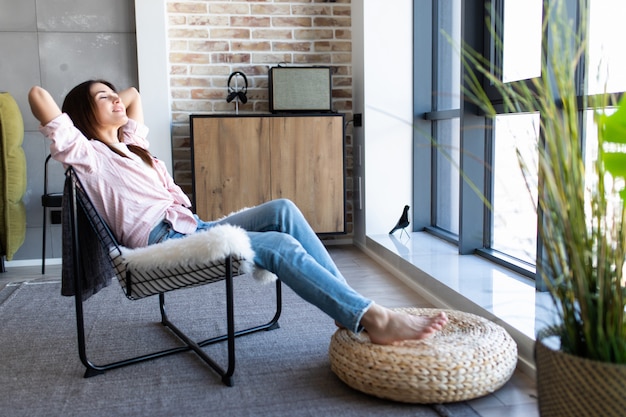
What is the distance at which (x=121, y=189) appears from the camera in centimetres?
230

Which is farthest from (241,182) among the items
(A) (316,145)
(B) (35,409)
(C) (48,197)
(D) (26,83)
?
(B) (35,409)

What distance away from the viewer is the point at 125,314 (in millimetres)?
2947

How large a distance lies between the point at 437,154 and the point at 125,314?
7.33 feet

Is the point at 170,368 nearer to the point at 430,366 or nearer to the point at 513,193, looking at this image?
the point at 430,366

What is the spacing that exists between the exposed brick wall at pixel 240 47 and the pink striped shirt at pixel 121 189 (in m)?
1.95

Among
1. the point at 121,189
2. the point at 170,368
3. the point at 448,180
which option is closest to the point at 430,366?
the point at 170,368

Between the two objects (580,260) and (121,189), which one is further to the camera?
(121,189)

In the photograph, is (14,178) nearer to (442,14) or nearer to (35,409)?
(35,409)

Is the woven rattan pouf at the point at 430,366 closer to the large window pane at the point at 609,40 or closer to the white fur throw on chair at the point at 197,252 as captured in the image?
the white fur throw on chair at the point at 197,252

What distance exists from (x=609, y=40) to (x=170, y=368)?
2028 millimetres

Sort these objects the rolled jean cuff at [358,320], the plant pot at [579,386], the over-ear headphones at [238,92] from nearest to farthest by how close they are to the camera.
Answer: the plant pot at [579,386] < the rolled jean cuff at [358,320] < the over-ear headphones at [238,92]

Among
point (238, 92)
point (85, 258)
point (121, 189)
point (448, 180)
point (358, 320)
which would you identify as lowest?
point (358, 320)

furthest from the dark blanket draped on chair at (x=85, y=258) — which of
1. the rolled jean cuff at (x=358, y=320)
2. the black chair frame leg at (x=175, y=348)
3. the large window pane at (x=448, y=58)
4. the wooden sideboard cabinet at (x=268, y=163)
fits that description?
the large window pane at (x=448, y=58)

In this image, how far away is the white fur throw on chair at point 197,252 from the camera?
1988 millimetres
